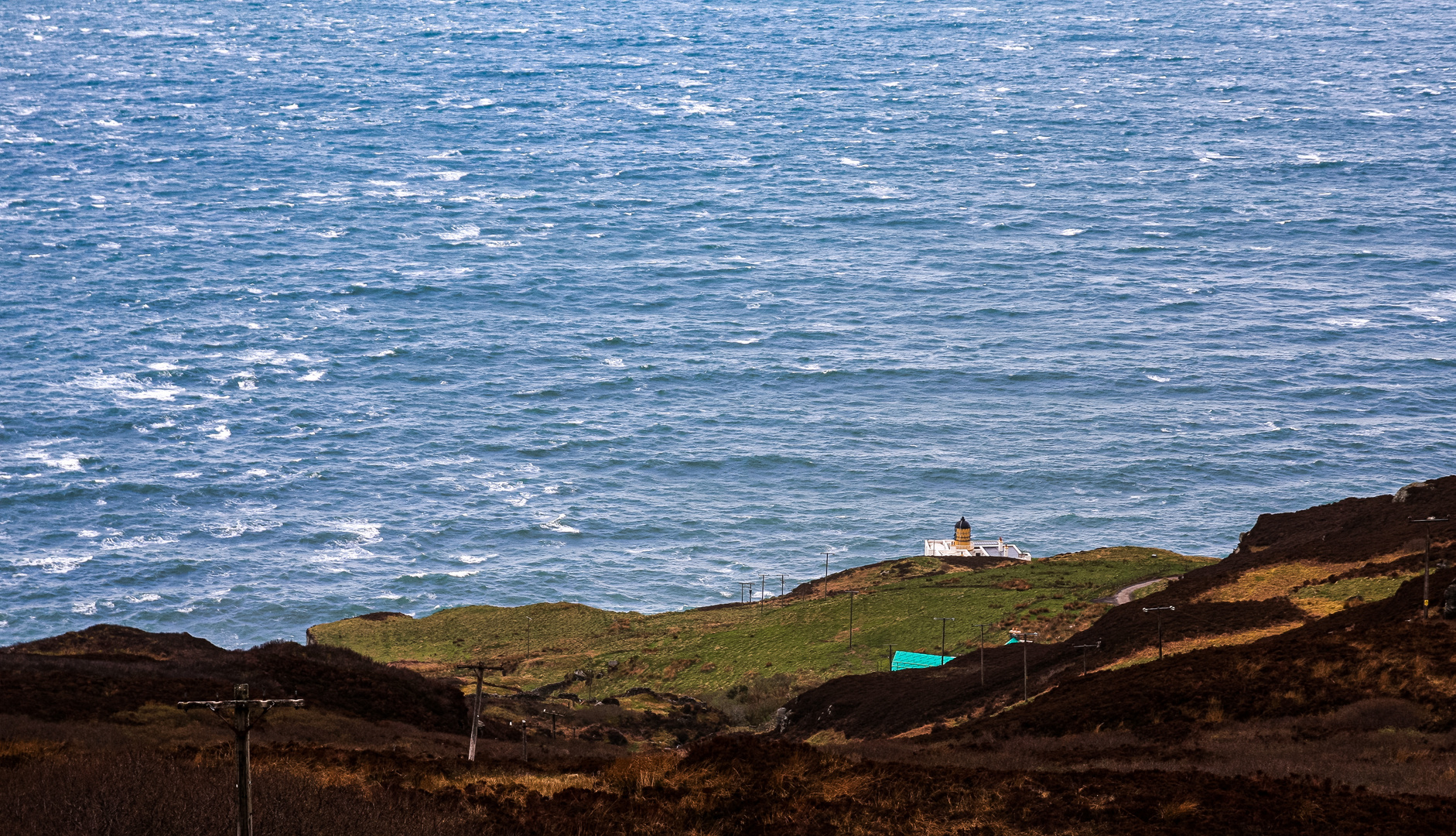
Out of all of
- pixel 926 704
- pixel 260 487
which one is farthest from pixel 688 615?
pixel 260 487

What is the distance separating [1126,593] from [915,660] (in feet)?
51.3

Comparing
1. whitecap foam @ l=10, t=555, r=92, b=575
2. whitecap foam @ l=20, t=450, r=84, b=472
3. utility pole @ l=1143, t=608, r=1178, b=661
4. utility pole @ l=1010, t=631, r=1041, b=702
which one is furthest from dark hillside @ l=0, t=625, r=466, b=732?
whitecap foam @ l=20, t=450, r=84, b=472

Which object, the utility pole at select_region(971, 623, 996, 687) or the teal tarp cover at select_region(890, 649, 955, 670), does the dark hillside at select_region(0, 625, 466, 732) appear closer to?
the utility pole at select_region(971, 623, 996, 687)

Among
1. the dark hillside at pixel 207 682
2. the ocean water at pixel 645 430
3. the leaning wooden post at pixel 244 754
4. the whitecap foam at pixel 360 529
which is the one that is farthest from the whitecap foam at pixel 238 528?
the leaning wooden post at pixel 244 754

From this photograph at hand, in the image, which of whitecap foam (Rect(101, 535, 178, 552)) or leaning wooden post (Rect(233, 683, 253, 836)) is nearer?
leaning wooden post (Rect(233, 683, 253, 836))

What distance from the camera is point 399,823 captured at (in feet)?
86.2


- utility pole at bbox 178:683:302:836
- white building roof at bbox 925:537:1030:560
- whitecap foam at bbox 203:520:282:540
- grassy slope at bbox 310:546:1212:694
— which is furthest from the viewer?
whitecap foam at bbox 203:520:282:540

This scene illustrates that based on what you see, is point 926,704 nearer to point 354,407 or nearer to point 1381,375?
point 354,407

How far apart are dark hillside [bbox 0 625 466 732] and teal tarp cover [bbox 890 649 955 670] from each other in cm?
2578

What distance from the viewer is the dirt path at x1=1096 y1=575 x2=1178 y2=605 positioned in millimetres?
76213

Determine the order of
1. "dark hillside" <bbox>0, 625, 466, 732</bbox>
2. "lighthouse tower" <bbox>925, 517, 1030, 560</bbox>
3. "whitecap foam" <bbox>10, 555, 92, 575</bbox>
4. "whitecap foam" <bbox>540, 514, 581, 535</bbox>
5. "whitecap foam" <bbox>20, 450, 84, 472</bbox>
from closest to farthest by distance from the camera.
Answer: "dark hillside" <bbox>0, 625, 466, 732</bbox>, "lighthouse tower" <bbox>925, 517, 1030, 560</bbox>, "whitecap foam" <bbox>10, 555, 92, 575</bbox>, "whitecap foam" <bbox>540, 514, 581, 535</bbox>, "whitecap foam" <bbox>20, 450, 84, 472</bbox>

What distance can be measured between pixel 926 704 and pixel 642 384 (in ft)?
371

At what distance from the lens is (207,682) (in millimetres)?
52375

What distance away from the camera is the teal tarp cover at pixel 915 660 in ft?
234
